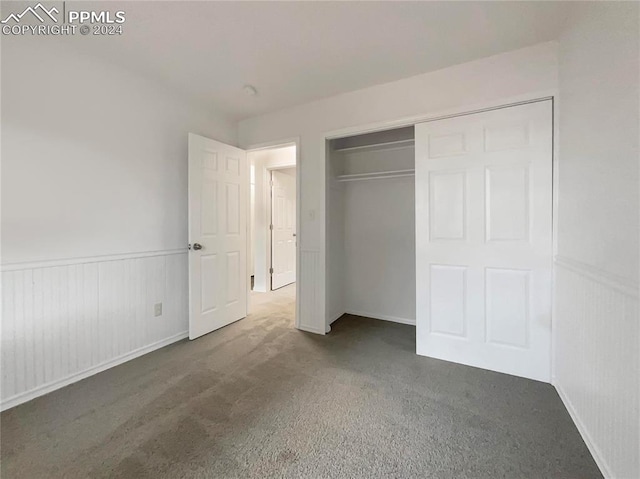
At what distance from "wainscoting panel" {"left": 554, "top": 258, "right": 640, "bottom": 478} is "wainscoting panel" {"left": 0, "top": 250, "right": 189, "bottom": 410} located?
3.05m

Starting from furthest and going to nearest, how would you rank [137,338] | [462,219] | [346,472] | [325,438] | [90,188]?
[137,338]
[462,219]
[90,188]
[325,438]
[346,472]

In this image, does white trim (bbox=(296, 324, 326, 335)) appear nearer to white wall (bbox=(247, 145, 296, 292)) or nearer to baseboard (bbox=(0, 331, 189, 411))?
baseboard (bbox=(0, 331, 189, 411))

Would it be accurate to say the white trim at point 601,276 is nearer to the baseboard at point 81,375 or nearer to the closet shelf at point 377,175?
the closet shelf at point 377,175

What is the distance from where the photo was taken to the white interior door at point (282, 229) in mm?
4910

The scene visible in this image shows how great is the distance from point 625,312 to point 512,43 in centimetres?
186

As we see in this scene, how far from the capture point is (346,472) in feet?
4.06

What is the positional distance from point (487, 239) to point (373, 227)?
4.81ft

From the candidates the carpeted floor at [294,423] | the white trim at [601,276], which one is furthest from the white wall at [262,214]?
the white trim at [601,276]

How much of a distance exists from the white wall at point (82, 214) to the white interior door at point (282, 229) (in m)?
2.22

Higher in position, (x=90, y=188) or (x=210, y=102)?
(x=210, y=102)

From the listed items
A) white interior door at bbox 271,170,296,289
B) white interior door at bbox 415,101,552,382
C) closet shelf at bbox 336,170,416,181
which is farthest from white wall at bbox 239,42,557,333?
white interior door at bbox 271,170,296,289

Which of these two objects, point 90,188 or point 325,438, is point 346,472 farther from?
point 90,188

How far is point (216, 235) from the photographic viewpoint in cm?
295

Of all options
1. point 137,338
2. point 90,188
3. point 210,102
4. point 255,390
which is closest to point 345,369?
point 255,390
